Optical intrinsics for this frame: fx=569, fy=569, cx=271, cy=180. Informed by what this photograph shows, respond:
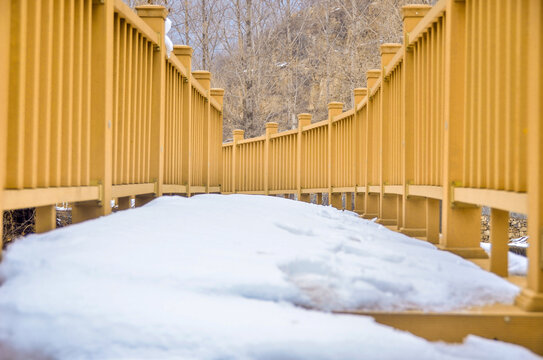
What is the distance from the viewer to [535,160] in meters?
2.49

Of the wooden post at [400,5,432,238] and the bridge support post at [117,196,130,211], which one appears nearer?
the bridge support post at [117,196,130,211]

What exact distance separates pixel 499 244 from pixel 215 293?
6.12 feet

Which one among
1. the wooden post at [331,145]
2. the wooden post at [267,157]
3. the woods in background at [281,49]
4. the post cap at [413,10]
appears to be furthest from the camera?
the woods in background at [281,49]

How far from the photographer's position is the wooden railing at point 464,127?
8.48 ft

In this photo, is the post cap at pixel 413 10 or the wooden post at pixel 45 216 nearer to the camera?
the wooden post at pixel 45 216

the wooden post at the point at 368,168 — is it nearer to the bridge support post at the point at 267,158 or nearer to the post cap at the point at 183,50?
the post cap at the point at 183,50

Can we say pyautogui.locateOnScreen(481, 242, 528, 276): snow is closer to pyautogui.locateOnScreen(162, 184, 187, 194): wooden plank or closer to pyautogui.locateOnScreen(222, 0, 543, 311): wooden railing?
pyautogui.locateOnScreen(222, 0, 543, 311): wooden railing

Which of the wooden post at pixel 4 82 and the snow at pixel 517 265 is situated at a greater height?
the wooden post at pixel 4 82

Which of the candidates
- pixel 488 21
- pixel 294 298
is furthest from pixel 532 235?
pixel 488 21

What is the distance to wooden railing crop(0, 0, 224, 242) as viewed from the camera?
283 cm

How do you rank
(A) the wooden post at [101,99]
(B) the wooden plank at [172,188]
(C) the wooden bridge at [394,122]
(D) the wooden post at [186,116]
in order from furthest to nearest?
1. (D) the wooden post at [186,116]
2. (B) the wooden plank at [172,188]
3. (A) the wooden post at [101,99]
4. (C) the wooden bridge at [394,122]

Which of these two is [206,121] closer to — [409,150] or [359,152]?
[359,152]

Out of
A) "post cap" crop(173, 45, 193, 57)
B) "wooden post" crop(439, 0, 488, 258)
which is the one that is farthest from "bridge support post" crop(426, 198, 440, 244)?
"post cap" crop(173, 45, 193, 57)

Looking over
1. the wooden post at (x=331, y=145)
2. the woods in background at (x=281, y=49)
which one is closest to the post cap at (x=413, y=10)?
the wooden post at (x=331, y=145)
